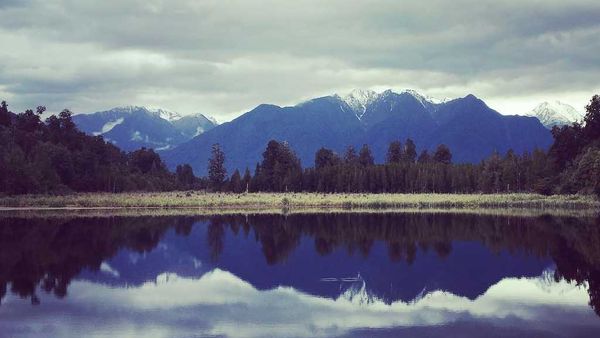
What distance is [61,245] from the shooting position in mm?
36500

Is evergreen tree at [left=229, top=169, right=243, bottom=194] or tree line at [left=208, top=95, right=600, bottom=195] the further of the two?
evergreen tree at [left=229, top=169, right=243, bottom=194]

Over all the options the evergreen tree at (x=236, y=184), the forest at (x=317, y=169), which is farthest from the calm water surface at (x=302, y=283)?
the evergreen tree at (x=236, y=184)

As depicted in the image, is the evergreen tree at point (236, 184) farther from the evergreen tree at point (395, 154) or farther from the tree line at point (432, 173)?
the evergreen tree at point (395, 154)

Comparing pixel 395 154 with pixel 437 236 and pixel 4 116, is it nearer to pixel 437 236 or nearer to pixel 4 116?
pixel 4 116

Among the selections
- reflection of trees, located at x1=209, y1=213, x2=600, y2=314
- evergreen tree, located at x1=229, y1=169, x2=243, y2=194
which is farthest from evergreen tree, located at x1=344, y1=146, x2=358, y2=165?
reflection of trees, located at x1=209, y1=213, x2=600, y2=314

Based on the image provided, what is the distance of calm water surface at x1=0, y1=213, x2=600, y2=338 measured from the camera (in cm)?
1755

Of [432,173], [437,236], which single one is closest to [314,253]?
[437,236]

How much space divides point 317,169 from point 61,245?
332 feet

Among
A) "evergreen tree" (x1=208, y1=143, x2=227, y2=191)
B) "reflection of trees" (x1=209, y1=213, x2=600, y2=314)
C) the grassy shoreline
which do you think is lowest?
"reflection of trees" (x1=209, y1=213, x2=600, y2=314)

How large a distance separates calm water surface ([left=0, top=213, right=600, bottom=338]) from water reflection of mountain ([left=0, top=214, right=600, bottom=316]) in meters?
0.09

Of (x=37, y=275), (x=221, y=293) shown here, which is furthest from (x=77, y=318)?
(x=37, y=275)

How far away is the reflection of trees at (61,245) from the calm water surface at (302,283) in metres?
0.11

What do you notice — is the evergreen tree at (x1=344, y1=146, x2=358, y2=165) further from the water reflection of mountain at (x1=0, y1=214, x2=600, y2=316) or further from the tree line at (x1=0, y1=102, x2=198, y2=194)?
the water reflection of mountain at (x1=0, y1=214, x2=600, y2=316)

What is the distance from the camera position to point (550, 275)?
2592 cm
